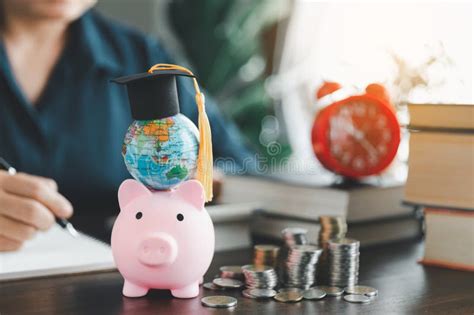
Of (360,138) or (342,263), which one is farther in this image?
(360,138)

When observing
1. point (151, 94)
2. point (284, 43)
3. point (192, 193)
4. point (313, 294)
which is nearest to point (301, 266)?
point (313, 294)

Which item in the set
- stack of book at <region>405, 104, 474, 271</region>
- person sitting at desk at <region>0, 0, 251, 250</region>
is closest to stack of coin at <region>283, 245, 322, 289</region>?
stack of book at <region>405, 104, 474, 271</region>

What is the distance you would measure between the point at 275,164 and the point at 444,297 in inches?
67.3

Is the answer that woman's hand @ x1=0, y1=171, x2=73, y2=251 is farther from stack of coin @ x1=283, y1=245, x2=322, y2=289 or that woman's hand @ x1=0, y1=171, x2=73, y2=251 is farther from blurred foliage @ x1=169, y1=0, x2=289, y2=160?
blurred foliage @ x1=169, y1=0, x2=289, y2=160

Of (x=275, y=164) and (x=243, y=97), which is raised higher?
(x=243, y=97)

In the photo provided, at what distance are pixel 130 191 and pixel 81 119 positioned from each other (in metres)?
1.03

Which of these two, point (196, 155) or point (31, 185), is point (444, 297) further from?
point (31, 185)

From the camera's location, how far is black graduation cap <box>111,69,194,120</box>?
692 mm

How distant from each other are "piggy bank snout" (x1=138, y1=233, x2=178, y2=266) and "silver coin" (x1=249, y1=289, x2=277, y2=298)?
10 cm

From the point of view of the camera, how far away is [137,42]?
183 centimetres

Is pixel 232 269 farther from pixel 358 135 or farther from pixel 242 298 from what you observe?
pixel 358 135

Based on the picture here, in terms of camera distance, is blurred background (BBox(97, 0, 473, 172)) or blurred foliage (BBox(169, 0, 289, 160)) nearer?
blurred background (BBox(97, 0, 473, 172))

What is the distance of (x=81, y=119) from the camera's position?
1702mm

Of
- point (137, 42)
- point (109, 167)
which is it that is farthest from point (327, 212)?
point (137, 42)
